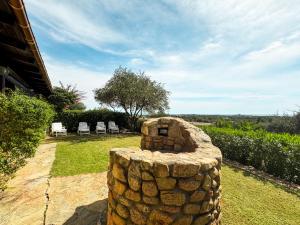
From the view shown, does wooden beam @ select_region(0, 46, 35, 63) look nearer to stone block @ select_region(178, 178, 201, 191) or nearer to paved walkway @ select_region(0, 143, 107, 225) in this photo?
paved walkway @ select_region(0, 143, 107, 225)

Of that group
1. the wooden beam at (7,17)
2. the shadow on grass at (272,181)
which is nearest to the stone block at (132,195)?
the wooden beam at (7,17)

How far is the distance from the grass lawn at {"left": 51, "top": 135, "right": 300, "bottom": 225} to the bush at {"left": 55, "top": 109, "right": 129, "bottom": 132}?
10.2 m

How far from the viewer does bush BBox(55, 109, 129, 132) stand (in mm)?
18969

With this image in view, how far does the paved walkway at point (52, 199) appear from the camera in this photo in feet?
14.1

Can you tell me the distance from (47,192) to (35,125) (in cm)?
217

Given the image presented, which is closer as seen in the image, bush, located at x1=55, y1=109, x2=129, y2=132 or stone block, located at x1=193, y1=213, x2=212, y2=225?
stone block, located at x1=193, y1=213, x2=212, y2=225

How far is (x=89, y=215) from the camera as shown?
4.47 meters

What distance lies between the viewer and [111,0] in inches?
334

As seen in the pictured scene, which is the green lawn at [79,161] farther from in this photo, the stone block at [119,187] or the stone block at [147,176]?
the stone block at [147,176]

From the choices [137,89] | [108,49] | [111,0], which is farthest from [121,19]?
[137,89]

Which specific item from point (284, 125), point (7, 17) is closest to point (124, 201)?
point (7, 17)

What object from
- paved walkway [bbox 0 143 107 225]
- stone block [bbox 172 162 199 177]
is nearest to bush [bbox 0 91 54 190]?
paved walkway [bbox 0 143 107 225]

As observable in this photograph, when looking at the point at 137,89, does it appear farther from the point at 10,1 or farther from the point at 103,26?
the point at 10,1

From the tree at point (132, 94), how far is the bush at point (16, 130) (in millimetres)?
12258
